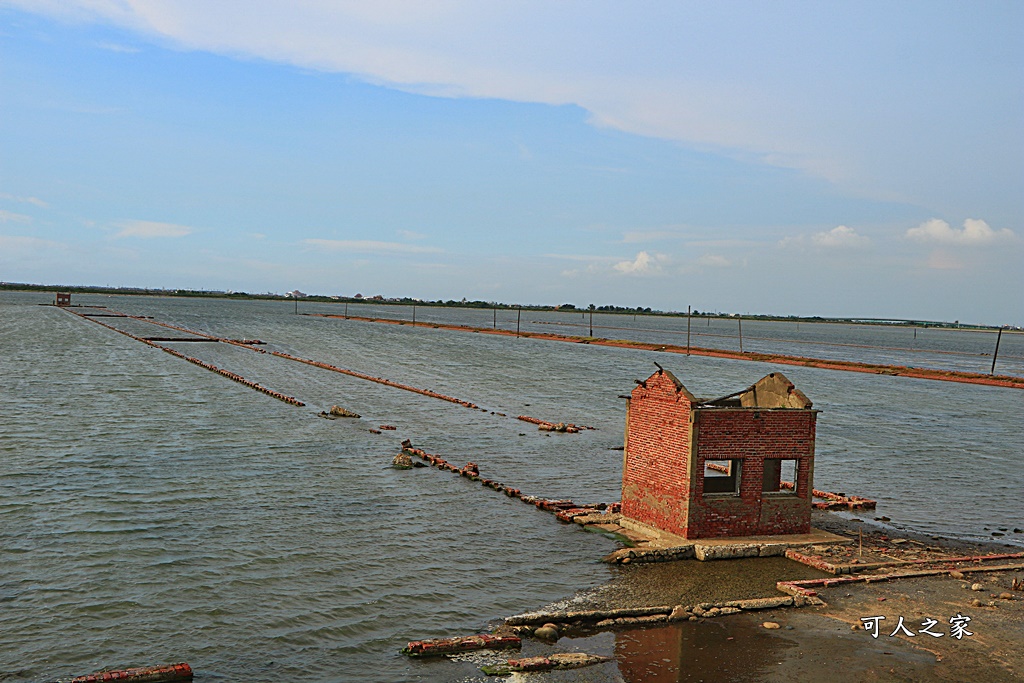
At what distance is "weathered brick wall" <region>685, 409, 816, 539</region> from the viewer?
1907cm

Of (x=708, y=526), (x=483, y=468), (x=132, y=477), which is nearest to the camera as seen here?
(x=708, y=526)

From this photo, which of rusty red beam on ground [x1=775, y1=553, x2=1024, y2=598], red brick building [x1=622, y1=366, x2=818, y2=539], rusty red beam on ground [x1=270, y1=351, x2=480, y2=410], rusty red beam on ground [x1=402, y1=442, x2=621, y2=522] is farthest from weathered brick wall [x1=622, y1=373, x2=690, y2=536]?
Result: rusty red beam on ground [x1=270, y1=351, x2=480, y2=410]

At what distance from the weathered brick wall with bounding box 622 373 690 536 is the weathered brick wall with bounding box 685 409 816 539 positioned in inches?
13.2

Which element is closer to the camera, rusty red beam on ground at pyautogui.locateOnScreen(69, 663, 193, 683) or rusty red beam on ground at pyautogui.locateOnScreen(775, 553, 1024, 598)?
rusty red beam on ground at pyautogui.locateOnScreen(69, 663, 193, 683)

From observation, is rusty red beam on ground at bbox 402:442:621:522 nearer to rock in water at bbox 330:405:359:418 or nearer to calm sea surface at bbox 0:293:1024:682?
calm sea surface at bbox 0:293:1024:682

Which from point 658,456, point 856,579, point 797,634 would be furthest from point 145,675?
point 856,579

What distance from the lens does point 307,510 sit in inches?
924

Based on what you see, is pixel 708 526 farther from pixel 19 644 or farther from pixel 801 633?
pixel 19 644

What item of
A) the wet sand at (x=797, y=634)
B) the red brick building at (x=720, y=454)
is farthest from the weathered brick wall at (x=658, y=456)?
the wet sand at (x=797, y=634)

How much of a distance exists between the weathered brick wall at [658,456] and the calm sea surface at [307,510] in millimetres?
1488

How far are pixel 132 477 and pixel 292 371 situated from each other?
40.4 metres

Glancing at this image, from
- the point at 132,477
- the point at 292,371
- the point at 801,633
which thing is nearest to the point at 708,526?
the point at 801,633

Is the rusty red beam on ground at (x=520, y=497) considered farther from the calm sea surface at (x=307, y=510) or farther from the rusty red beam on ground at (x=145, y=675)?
the rusty red beam on ground at (x=145, y=675)

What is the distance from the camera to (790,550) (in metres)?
19.4
